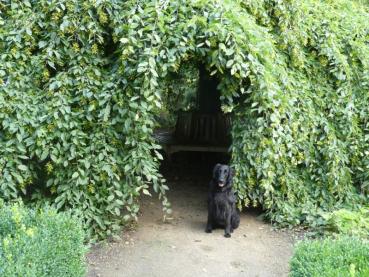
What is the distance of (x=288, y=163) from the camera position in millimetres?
6312

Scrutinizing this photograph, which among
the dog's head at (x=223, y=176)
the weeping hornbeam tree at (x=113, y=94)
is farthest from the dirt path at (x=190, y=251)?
the dog's head at (x=223, y=176)

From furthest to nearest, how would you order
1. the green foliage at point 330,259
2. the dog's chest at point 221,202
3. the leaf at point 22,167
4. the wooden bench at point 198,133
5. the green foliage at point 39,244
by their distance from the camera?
the wooden bench at point 198,133 < the dog's chest at point 221,202 < the leaf at point 22,167 < the green foliage at point 330,259 < the green foliage at point 39,244

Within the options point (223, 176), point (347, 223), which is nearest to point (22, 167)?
point (223, 176)

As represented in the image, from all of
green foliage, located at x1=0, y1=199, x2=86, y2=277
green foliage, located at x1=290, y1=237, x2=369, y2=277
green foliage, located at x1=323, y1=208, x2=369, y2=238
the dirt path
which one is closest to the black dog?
the dirt path

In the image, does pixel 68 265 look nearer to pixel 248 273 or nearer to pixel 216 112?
pixel 248 273

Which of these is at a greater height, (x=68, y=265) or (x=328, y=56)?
(x=328, y=56)

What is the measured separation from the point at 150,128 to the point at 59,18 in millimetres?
1644

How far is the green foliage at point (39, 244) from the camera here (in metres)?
3.08

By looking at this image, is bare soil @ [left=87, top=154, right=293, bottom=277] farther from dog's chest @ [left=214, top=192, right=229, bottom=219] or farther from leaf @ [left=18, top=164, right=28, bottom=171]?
leaf @ [left=18, top=164, right=28, bottom=171]

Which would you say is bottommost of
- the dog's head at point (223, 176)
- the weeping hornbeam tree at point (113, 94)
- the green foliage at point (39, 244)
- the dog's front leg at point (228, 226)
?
the dog's front leg at point (228, 226)

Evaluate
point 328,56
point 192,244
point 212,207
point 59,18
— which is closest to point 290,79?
point 328,56

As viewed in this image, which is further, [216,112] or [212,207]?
[216,112]

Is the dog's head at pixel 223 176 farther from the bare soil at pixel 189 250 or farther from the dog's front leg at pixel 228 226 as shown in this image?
the bare soil at pixel 189 250

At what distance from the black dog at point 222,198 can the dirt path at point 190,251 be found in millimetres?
207
